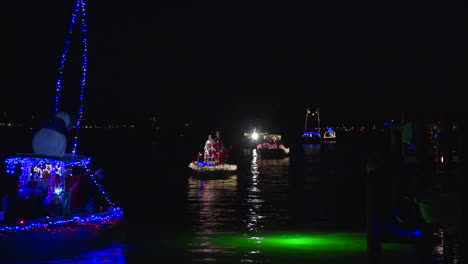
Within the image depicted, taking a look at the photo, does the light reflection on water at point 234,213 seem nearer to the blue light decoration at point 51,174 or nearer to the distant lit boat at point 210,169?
the distant lit boat at point 210,169

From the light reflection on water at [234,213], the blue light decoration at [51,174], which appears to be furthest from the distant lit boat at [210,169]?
the blue light decoration at [51,174]

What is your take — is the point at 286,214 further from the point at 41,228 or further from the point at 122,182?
the point at 122,182

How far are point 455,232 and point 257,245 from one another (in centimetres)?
1278

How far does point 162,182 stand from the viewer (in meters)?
58.4

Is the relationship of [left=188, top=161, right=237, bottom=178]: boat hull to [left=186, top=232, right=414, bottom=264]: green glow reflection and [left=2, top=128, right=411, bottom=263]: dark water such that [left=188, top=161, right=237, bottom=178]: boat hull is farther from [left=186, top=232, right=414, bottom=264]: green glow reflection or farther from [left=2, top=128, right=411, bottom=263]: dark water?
[left=186, top=232, right=414, bottom=264]: green glow reflection

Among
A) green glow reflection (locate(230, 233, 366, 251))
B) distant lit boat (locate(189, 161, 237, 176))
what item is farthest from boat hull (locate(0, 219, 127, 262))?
distant lit boat (locate(189, 161, 237, 176))

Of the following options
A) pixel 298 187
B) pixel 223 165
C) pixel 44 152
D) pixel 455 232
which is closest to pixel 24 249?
pixel 44 152

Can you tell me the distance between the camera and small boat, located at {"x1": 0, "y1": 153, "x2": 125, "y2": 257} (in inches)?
795

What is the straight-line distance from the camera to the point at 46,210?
2120 centimetres

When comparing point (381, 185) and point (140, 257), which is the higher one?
point (381, 185)

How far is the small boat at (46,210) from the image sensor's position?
20203 millimetres

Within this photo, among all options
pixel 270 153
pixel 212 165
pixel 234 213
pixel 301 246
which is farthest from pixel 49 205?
pixel 270 153

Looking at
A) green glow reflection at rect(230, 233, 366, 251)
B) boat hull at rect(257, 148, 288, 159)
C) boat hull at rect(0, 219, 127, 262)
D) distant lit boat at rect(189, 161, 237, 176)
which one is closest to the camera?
boat hull at rect(0, 219, 127, 262)

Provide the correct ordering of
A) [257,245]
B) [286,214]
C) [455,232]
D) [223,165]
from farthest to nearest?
[223,165], [286,214], [257,245], [455,232]
